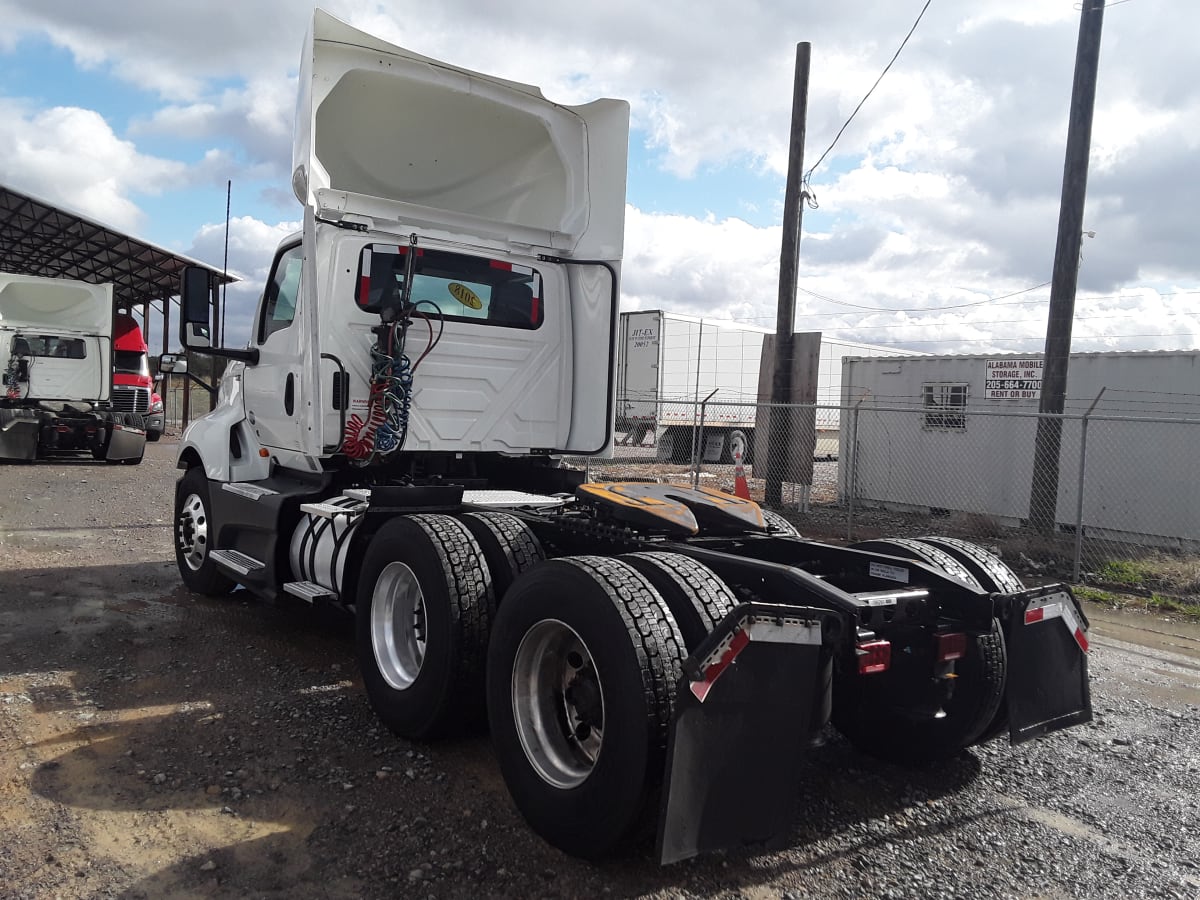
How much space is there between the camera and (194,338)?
598 centimetres

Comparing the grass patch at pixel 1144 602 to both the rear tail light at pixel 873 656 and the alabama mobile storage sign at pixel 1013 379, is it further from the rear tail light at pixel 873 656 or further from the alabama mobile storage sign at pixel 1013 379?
the rear tail light at pixel 873 656

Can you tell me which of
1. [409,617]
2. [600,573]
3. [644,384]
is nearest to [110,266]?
[644,384]

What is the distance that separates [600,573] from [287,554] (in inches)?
129

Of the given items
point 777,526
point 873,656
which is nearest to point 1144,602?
point 777,526

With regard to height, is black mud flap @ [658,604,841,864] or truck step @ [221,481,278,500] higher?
truck step @ [221,481,278,500]

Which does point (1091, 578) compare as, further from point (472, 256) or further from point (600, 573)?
point (600, 573)

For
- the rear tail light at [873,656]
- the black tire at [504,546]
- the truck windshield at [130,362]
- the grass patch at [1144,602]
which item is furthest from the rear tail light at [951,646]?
the truck windshield at [130,362]

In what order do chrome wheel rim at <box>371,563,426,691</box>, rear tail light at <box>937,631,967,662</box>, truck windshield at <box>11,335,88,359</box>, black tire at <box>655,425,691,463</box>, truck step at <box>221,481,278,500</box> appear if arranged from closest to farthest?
1. rear tail light at <box>937,631,967,662</box>
2. chrome wheel rim at <box>371,563,426,691</box>
3. truck step at <box>221,481,278,500</box>
4. truck windshield at <box>11,335,88,359</box>
5. black tire at <box>655,425,691,463</box>

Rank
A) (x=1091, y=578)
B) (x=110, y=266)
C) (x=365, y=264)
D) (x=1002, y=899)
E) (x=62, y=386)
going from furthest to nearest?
(x=110, y=266) < (x=62, y=386) < (x=1091, y=578) < (x=365, y=264) < (x=1002, y=899)

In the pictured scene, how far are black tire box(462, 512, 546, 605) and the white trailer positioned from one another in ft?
52.5

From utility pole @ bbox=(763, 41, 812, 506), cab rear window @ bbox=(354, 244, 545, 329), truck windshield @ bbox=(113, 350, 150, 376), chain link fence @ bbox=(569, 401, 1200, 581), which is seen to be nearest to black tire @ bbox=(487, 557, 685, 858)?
cab rear window @ bbox=(354, 244, 545, 329)

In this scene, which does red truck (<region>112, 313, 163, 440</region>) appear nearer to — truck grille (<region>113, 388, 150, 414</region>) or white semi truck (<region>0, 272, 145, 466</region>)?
truck grille (<region>113, 388, 150, 414</region>)

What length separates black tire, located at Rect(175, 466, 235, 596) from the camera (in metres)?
6.88

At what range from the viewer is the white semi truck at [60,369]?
57.2ft
